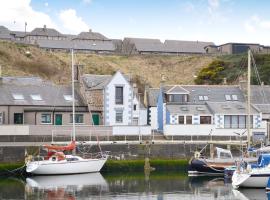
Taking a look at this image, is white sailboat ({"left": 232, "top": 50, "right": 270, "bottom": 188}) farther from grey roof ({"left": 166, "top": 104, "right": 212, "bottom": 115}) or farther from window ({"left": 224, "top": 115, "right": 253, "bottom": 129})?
grey roof ({"left": 166, "top": 104, "right": 212, "bottom": 115})

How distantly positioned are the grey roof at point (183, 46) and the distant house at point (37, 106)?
Result: 221 ft

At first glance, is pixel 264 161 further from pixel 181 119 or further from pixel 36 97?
pixel 36 97

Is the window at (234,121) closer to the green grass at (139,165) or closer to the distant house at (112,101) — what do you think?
the distant house at (112,101)

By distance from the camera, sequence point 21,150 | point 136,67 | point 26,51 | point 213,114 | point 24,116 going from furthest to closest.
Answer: point 136,67 < point 26,51 < point 213,114 < point 24,116 < point 21,150

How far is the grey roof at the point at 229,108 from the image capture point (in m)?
54.1

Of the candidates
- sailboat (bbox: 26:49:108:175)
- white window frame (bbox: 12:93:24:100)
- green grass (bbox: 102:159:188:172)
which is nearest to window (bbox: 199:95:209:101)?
green grass (bbox: 102:159:188:172)

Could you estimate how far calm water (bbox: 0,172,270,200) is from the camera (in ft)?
111

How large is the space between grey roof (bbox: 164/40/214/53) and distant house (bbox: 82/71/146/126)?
216ft

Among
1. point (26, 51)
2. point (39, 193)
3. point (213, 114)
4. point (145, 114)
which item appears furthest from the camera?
point (26, 51)

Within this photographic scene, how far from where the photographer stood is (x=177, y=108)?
2148 inches

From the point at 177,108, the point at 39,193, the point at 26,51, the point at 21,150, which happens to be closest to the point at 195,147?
the point at 177,108

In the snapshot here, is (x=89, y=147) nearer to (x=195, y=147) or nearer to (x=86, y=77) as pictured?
(x=195, y=147)

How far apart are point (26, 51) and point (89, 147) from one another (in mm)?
56474

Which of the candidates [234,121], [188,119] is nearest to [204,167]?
[188,119]
